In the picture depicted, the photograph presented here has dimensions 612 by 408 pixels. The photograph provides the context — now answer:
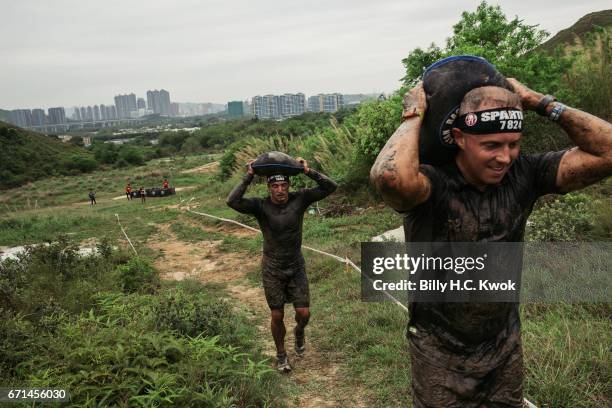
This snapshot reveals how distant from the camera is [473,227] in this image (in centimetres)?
181

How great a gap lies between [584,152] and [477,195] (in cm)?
44

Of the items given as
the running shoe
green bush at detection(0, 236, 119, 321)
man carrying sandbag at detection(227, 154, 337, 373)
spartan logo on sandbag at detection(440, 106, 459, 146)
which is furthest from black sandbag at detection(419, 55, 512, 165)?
green bush at detection(0, 236, 119, 321)

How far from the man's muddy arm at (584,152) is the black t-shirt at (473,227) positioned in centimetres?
5

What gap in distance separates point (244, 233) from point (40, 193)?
28953 millimetres

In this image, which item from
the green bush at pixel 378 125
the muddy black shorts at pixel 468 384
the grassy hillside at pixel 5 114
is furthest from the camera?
the grassy hillside at pixel 5 114

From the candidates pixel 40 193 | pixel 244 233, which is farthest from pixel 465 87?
pixel 40 193

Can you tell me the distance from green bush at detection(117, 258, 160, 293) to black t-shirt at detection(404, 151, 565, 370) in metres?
5.94

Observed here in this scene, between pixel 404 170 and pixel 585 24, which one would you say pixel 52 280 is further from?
pixel 585 24

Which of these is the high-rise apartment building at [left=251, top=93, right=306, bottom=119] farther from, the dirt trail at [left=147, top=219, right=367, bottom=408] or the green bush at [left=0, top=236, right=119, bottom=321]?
the green bush at [left=0, top=236, right=119, bottom=321]

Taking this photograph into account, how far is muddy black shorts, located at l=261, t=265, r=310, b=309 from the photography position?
4438mm

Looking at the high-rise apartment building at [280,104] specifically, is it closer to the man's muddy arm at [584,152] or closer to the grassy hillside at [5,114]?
the grassy hillside at [5,114]

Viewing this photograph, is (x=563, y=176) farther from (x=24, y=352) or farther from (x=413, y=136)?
(x=24, y=352)

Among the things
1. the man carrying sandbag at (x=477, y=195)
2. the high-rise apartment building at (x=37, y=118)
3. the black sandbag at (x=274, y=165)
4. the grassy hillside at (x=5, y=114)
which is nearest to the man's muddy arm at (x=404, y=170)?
the man carrying sandbag at (x=477, y=195)

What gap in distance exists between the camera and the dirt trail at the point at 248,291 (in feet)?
13.2
